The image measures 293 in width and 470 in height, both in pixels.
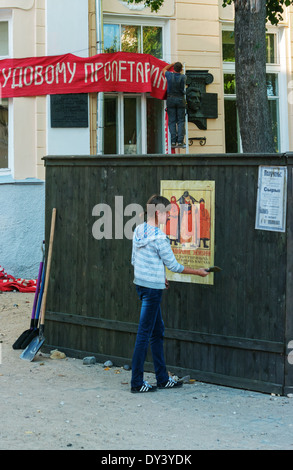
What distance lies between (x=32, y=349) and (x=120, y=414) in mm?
2310

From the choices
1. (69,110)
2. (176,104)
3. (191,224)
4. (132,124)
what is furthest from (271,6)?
(191,224)

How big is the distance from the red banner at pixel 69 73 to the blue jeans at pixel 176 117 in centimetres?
84

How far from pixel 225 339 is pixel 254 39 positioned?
425 cm

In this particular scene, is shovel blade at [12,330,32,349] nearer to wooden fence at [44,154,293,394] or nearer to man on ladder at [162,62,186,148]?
wooden fence at [44,154,293,394]

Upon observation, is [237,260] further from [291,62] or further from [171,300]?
[291,62]

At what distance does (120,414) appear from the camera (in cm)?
580

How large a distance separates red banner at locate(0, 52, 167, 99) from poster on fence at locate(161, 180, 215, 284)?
20.3 feet

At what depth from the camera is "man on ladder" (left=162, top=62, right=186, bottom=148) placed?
13.1 meters

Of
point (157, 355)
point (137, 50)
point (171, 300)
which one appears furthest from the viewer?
point (137, 50)

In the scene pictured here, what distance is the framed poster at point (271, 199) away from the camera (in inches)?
254

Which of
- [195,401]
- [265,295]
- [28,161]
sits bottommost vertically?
[195,401]

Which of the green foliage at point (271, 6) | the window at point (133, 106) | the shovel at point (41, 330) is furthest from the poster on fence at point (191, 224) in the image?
the window at point (133, 106)
